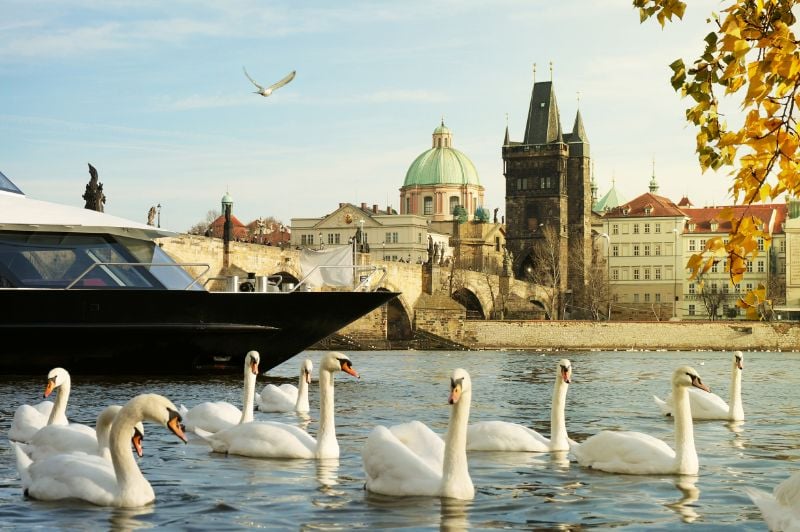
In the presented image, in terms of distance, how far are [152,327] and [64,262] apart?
1.74 metres

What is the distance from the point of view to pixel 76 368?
20781mm

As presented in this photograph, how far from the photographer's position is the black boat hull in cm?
1981

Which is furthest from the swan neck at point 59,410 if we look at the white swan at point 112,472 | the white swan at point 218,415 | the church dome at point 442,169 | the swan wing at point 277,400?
the church dome at point 442,169

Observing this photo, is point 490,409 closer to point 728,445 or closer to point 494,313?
point 728,445

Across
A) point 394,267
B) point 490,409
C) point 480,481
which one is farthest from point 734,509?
point 394,267

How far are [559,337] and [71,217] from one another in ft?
169

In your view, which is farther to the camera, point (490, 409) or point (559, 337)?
point (559, 337)

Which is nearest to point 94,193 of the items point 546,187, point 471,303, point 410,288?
point 410,288

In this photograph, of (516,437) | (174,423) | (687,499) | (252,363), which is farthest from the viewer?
(252,363)

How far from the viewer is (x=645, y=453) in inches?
389

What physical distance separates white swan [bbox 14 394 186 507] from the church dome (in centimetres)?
Answer: 13112

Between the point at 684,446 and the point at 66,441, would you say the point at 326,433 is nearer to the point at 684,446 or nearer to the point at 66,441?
the point at 66,441

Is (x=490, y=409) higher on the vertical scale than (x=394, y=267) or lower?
lower

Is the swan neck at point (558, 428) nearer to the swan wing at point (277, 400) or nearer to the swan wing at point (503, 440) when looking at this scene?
the swan wing at point (503, 440)
